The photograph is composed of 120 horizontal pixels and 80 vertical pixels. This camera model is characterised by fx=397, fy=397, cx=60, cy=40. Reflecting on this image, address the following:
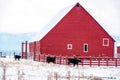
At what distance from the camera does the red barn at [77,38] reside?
4828 centimetres

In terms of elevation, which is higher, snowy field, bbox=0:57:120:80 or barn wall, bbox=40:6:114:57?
barn wall, bbox=40:6:114:57

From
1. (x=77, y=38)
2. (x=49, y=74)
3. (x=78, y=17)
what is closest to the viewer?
(x=49, y=74)

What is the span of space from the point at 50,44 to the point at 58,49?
3.76ft

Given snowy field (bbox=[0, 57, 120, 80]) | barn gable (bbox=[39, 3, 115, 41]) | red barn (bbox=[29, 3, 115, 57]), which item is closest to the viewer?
snowy field (bbox=[0, 57, 120, 80])

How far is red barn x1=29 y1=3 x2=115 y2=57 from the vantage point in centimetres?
4828

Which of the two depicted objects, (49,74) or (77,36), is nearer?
(49,74)

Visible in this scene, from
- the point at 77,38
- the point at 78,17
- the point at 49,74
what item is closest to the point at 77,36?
the point at 77,38

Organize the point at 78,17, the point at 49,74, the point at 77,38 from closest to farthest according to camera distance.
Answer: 1. the point at 49,74
2. the point at 77,38
3. the point at 78,17

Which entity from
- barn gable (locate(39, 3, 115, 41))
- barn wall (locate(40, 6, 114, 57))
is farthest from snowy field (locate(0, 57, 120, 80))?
barn gable (locate(39, 3, 115, 41))

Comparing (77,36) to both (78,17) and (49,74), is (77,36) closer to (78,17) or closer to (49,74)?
(78,17)

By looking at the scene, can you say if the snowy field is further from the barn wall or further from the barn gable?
the barn gable

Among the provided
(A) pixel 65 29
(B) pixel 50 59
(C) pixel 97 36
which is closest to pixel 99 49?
(C) pixel 97 36

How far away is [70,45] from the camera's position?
4894 cm

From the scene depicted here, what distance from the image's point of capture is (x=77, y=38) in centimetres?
4931
